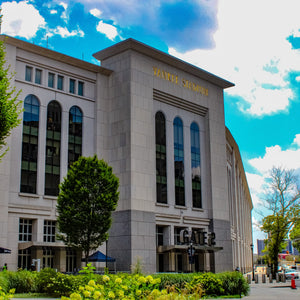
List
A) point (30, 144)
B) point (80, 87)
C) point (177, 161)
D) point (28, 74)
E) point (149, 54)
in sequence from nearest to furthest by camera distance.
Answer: point (30, 144), point (28, 74), point (80, 87), point (149, 54), point (177, 161)

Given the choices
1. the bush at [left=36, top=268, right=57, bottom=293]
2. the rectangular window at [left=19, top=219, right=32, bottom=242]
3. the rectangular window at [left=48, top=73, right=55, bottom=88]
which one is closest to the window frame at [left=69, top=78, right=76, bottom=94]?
the rectangular window at [left=48, top=73, right=55, bottom=88]

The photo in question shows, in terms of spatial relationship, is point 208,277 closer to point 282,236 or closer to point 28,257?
point 28,257

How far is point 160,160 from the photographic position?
47.8 metres

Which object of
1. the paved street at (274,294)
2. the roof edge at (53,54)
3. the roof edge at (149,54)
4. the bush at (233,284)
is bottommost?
the paved street at (274,294)

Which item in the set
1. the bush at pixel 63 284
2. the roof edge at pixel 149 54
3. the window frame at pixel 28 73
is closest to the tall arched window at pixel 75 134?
the window frame at pixel 28 73

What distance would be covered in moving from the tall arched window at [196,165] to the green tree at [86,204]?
64.7ft

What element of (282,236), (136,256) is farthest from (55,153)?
(282,236)

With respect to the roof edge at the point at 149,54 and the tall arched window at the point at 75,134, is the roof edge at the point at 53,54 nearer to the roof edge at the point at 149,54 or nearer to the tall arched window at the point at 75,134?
Result: the roof edge at the point at 149,54

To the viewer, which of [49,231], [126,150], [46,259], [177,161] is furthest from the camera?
[177,161]

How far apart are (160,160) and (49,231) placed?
13.9 metres

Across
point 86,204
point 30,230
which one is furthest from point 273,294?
point 30,230

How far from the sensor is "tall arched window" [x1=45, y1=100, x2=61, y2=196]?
41.1 meters

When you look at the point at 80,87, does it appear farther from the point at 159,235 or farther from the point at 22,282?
the point at 22,282

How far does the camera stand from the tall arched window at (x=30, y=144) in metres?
39.4
